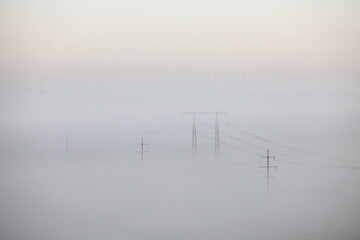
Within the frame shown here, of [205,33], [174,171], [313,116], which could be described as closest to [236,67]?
[205,33]

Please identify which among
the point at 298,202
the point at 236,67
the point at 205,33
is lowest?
the point at 298,202

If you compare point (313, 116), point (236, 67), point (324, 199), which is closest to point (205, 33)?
point (236, 67)

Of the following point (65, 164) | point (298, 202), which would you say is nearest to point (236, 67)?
point (298, 202)

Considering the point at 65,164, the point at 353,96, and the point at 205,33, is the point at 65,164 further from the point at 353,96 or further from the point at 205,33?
the point at 353,96

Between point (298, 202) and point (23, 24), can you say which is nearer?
point (23, 24)

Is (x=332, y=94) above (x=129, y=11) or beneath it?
beneath

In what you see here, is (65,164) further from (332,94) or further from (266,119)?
(332,94)

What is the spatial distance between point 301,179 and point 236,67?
1.81 ft

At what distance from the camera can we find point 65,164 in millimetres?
1859

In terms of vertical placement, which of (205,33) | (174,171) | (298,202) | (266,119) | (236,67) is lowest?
(298,202)

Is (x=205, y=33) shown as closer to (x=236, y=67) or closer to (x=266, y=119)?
(x=236, y=67)

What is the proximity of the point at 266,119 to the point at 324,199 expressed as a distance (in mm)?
432

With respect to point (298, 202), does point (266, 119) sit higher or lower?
higher

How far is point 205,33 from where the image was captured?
1875 millimetres
